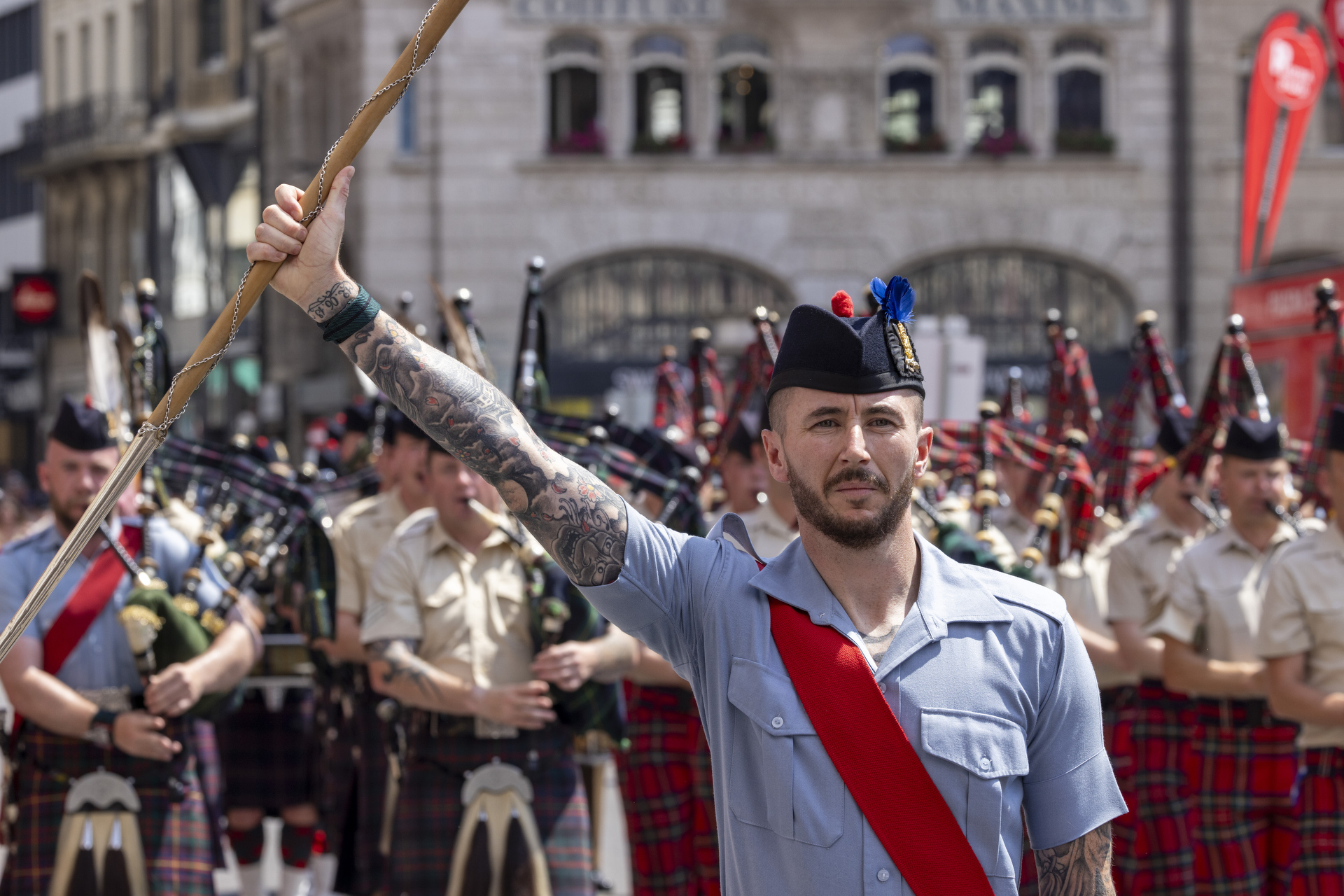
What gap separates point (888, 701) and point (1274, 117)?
1339 cm

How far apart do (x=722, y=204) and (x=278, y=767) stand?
15198 millimetres

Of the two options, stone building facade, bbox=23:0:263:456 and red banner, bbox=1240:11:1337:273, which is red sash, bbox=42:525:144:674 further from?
stone building facade, bbox=23:0:263:456

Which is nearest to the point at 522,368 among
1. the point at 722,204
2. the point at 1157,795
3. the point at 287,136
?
the point at 1157,795

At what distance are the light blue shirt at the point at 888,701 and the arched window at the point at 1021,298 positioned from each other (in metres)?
19.8

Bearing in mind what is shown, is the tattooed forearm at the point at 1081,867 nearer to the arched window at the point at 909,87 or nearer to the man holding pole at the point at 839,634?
the man holding pole at the point at 839,634

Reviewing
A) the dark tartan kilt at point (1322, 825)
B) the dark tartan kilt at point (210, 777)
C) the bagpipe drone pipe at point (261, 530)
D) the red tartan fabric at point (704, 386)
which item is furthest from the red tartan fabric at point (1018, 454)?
the dark tartan kilt at point (210, 777)

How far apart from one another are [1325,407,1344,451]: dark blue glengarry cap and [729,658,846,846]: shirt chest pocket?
3.22 meters

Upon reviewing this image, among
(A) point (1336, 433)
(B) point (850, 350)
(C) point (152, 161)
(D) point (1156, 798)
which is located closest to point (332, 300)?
(B) point (850, 350)

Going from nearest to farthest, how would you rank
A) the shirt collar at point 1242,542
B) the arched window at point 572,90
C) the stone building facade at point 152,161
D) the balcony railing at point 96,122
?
the shirt collar at point 1242,542 < the arched window at point 572,90 < the stone building facade at point 152,161 < the balcony railing at point 96,122

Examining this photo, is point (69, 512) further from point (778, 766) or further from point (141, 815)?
point (778, 766)

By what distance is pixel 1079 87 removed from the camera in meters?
22.2

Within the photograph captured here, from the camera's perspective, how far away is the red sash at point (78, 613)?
4984mm

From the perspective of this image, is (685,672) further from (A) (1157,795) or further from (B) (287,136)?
(B) (287,136)

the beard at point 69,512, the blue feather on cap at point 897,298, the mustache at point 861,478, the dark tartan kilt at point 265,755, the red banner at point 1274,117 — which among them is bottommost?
the dark tartan kilt at point 265,755
